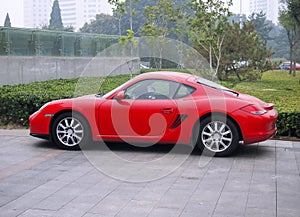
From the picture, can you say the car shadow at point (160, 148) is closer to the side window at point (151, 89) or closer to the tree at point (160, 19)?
the side window at point (151, 89)

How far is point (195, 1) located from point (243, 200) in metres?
15.2

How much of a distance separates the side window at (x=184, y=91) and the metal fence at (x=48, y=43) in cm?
1022

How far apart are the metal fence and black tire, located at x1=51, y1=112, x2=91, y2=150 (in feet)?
29.8

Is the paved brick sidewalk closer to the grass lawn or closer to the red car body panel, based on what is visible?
the red car body panel

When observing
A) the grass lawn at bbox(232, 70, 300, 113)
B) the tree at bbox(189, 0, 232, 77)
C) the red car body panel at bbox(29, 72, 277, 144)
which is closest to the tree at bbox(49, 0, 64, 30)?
the grass lawn at bbox(232, 70, 300, 113)

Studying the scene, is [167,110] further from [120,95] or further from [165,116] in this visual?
[120,95]

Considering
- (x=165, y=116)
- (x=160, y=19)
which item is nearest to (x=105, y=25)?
(x=160, y=19)

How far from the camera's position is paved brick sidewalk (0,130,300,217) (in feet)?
16.7

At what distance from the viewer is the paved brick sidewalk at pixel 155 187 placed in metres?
5.10

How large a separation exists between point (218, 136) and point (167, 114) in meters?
0.87

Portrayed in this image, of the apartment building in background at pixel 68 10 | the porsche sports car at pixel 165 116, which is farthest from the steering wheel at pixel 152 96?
the apartment building in background at pixel 68 10

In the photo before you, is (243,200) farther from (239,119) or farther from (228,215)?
(239,119)

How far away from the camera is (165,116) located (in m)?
7.70

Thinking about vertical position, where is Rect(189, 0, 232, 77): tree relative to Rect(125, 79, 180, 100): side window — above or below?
above
